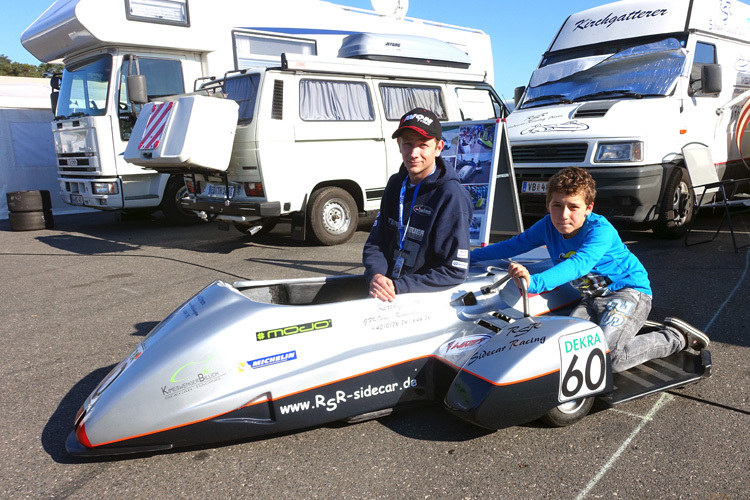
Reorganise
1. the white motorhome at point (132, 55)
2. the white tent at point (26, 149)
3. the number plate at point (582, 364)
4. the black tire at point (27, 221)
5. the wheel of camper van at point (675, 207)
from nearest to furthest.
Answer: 1. the number plate at point (582, 364)
2. the wheel of camper van at point (675, 207)
3. the white motorhome at point (132, 55)
4. the black tire at point (27, 221)
5. the white tent at point (26, 149)

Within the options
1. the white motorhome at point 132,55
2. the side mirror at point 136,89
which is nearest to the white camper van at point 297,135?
the side mirror at point 136,89

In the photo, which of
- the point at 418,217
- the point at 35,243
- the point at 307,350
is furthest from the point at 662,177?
the point at 35,243

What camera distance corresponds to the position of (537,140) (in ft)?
24.5

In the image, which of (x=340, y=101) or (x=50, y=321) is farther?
(x=340, y=101)

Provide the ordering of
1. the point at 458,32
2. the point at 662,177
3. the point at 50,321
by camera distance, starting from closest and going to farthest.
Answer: the point at 50,321
the point at 662,177
the point at 458,32

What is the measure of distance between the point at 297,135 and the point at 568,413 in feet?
18.3

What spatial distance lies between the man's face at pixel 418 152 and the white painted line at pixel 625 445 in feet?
5.77

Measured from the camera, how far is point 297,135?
25.4ft

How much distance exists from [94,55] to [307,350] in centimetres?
840

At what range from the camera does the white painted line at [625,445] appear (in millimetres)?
2589

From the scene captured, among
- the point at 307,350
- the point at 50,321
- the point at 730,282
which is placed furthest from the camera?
the point at 730,282

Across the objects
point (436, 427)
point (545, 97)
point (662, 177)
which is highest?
point (545, 97)

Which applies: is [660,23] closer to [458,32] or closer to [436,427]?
[458,32]
